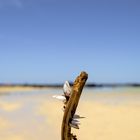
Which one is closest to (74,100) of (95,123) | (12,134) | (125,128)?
(12,134)

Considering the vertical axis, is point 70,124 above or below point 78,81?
below

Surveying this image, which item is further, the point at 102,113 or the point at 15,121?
the point at 102,113

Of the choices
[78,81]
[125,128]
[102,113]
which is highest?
[102,113]

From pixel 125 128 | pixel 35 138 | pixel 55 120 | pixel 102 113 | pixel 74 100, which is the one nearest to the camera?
pixel 74 100

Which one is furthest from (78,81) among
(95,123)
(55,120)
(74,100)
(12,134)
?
(55,120)

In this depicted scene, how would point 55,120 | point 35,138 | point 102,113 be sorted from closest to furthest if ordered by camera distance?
point 35,138 < point 55,120 < point 102,113

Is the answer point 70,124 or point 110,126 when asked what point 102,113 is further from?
point 70,124
